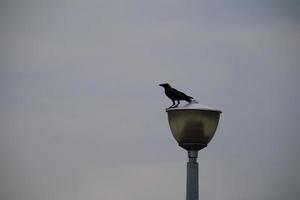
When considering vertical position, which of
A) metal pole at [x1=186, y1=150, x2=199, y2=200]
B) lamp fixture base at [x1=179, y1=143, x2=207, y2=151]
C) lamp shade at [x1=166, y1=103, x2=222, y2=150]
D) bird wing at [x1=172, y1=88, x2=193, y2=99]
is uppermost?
bird wing at [x1=172, y1=88, x2=193, y2=99]

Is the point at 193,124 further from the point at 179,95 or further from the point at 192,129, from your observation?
the point at 179,95

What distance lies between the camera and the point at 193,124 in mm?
7215

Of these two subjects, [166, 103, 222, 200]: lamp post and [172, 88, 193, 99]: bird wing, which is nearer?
[166, 103, 222, 200]: lamp post

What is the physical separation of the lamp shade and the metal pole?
0.46 ft

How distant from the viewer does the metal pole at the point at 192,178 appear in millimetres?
7221

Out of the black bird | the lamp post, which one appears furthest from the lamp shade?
the black bird

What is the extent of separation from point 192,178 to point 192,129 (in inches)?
25.8

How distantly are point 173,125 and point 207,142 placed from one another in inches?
19.4

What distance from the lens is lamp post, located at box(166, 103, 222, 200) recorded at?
7.21 m

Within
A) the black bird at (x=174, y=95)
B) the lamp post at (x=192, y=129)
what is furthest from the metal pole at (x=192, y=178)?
the black bird at (x=174, y=95)

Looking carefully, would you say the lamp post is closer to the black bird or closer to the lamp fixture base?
the lamp fixture base

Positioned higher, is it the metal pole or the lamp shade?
the lamp shade

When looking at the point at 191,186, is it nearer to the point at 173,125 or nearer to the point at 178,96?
the point at 173,125

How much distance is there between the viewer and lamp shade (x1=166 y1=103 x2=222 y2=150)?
7207mm
